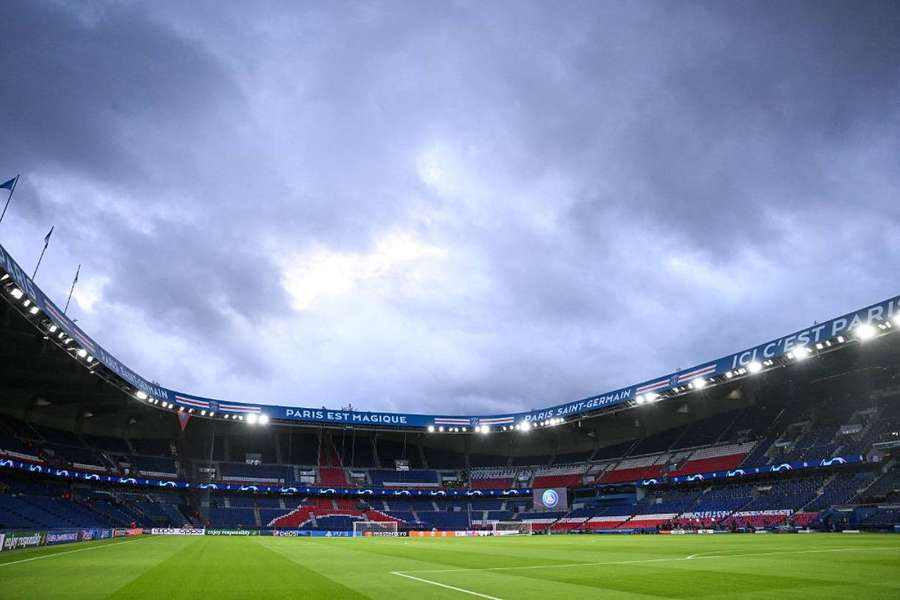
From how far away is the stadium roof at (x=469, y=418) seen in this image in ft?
108

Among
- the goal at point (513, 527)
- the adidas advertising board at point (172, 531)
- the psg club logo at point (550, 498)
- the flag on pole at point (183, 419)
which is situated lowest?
the goal at point (513, 527)

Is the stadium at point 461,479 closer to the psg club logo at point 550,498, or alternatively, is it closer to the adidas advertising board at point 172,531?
the psg club logo at point 550,498

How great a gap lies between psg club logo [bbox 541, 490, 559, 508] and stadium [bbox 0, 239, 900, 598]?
0.58 ft

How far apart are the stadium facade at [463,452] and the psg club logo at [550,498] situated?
268 mm

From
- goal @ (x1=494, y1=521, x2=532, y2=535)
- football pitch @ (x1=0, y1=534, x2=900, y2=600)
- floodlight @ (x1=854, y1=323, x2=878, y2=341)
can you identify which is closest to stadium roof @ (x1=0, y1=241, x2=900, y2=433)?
floodlight @ (x1=854, y1=323, x2=878, y2=341)

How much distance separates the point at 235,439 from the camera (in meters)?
72.1

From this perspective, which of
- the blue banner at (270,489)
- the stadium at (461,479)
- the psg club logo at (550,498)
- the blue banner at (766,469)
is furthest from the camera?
the psg club logo at (550,498)

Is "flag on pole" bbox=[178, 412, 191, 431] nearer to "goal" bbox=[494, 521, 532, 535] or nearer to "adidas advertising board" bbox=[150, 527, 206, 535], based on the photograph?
"adidas advertising board" bbox=[150, 527, 206, 535]

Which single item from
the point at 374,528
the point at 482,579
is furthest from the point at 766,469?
the point at 482,579

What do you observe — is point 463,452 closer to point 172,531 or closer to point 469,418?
point 469,418

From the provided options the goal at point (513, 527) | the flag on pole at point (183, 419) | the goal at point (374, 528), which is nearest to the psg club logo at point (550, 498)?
the goal at point (513, 527)

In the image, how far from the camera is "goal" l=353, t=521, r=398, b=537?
61.9m

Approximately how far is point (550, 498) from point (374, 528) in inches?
865

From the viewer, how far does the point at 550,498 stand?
217 feet
